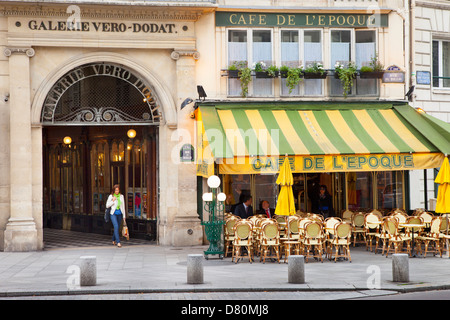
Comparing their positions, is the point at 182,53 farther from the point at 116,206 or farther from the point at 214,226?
the point at 214,226

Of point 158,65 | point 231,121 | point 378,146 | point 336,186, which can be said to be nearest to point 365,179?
point 336,186

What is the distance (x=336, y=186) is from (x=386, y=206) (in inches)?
70.3

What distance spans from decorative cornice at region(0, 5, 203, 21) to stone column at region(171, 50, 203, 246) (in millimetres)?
1112

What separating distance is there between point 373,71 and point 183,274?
10.4m

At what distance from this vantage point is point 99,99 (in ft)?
70.7

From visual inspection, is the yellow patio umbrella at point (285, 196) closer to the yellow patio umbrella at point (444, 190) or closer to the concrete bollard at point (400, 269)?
the concrete bollard at point (400, 269)

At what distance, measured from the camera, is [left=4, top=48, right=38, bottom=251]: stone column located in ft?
64.9

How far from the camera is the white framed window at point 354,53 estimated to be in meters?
22.0

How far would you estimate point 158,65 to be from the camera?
69.1 ft

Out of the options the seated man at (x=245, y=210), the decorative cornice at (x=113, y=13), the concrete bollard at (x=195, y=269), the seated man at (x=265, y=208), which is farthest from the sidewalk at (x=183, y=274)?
the decorative cornice at (x=113, y=13)

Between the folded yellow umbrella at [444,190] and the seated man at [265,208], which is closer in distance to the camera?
the folded yellow umbrella at [444,190]

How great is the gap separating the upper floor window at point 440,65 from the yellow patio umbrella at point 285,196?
880 cm

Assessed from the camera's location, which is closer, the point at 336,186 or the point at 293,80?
the point at 293,80
